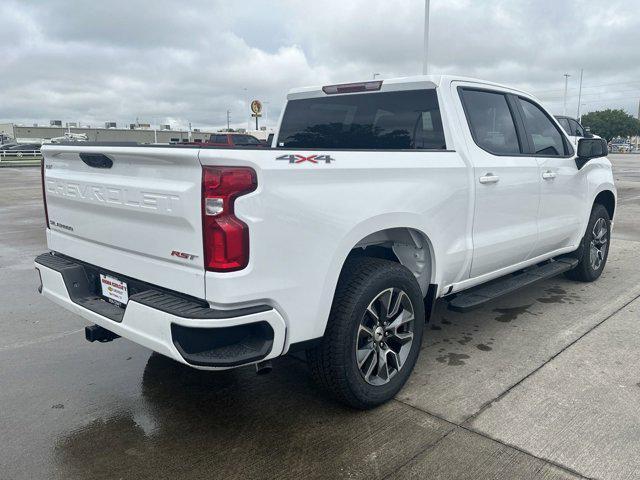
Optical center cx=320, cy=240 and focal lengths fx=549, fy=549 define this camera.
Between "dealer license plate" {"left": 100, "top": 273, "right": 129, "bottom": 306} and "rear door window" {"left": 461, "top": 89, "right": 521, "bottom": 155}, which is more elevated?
"rear door window" {"left": 461, "top": 89, "right": 521, "bottom": 155}

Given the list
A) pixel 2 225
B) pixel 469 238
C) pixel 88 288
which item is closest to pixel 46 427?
pixel 88 288

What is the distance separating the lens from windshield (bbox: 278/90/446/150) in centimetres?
390

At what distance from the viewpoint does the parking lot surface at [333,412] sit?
2713mm

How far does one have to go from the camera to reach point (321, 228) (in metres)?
2.73

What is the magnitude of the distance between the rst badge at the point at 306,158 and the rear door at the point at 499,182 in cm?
140

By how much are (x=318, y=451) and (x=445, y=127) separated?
2250mm

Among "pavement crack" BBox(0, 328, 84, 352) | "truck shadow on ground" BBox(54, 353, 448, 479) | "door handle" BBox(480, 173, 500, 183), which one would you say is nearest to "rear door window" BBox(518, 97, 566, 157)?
"door handle" BBox(480, 173, 500, 183)

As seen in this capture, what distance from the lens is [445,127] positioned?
3754 millimetres

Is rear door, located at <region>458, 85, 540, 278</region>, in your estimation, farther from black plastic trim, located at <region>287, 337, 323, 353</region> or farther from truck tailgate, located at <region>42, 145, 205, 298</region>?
truck tailgate, located at <region>42, 145, 205, 298</region>

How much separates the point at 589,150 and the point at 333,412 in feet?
11.2

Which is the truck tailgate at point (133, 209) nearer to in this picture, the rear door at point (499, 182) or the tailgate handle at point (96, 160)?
the tailgate handle at point (96, 160)

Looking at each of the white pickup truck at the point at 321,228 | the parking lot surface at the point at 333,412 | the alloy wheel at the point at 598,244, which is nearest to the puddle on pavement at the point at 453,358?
the parking lot surface at the point at 333,412

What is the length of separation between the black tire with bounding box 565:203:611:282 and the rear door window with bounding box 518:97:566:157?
1088mm

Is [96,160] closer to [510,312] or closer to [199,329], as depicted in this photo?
[199,329]
